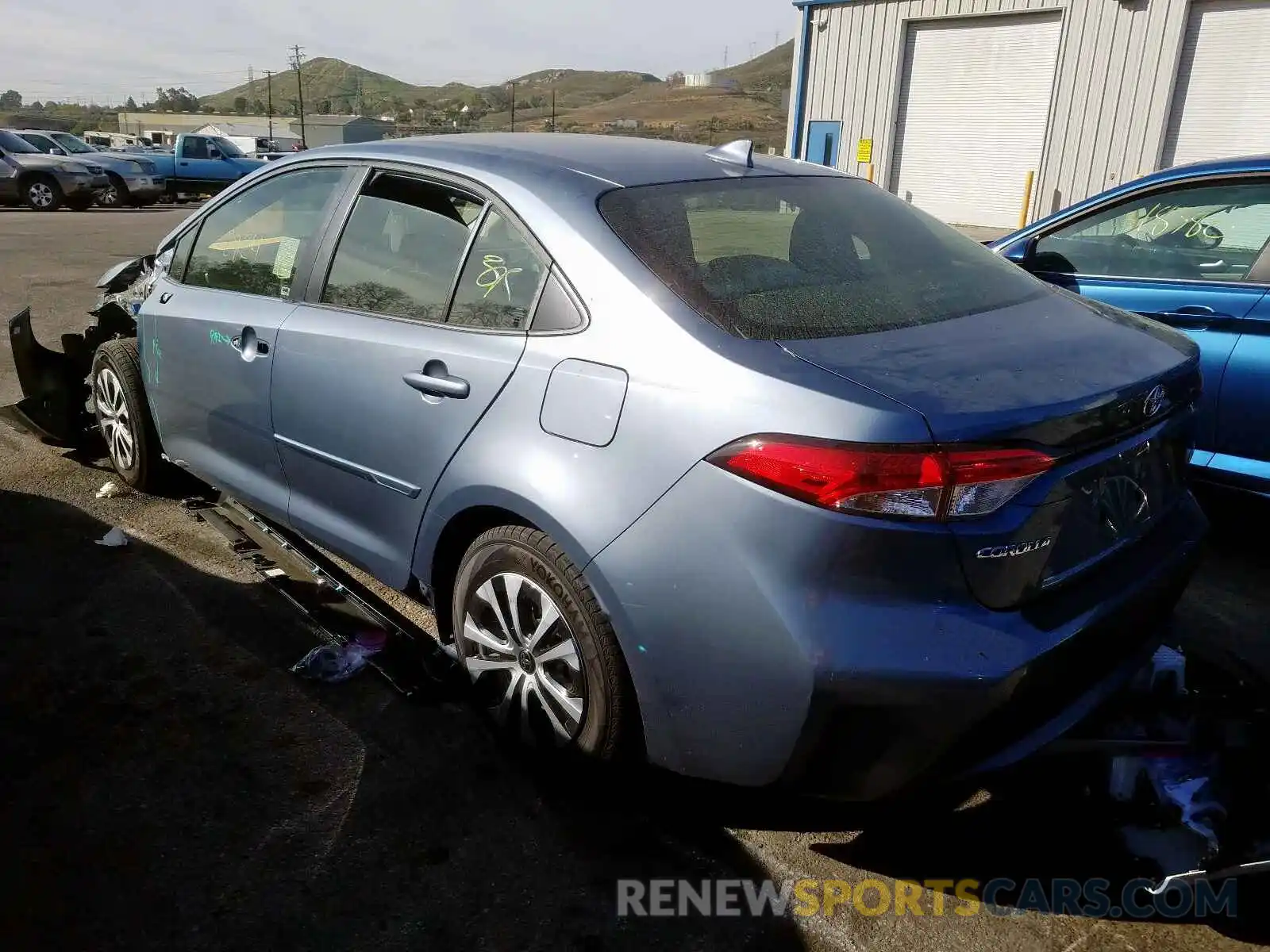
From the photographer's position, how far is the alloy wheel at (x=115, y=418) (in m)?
4.47

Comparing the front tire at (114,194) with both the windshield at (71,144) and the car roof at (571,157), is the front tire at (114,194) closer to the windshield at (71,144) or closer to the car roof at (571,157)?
the windshield at (71,144)

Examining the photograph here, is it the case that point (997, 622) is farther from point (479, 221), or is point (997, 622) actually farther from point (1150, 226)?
point (1150, 226)

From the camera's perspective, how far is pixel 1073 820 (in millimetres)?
2469

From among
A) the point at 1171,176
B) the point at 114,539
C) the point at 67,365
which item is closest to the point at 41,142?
the point at 67,365

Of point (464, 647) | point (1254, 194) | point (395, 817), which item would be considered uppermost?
point (1254, 194)

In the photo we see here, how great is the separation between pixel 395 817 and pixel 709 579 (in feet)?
3.62

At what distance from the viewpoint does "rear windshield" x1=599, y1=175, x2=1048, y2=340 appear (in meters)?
2.31

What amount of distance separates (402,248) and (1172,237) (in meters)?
3.25

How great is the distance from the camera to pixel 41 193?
2059 centimetres

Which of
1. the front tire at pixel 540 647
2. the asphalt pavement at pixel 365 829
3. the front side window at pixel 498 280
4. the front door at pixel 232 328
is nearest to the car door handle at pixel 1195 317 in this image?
the asphalt pavement at pixel 365 829

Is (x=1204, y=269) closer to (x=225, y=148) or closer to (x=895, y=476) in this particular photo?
(x=895, y=476)

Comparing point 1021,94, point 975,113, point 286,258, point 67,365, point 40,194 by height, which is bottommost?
point 67,365

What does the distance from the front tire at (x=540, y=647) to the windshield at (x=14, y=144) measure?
895 inches

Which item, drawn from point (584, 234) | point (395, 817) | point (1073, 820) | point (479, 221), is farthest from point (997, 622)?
point (479, 221)
